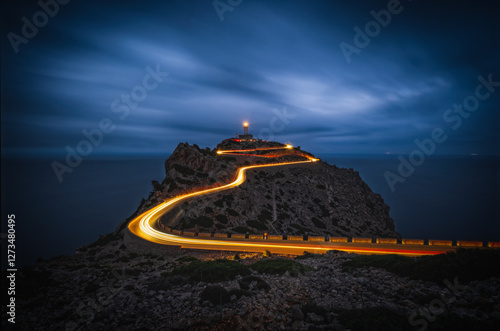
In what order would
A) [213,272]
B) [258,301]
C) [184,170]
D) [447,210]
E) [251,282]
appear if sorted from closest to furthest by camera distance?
[258,301] < [251,282] < [213,272] < [184,170] < [447,210]

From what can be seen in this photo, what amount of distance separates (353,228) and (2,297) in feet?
171

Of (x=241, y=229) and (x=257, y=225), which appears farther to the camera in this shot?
(x=257, y=225)

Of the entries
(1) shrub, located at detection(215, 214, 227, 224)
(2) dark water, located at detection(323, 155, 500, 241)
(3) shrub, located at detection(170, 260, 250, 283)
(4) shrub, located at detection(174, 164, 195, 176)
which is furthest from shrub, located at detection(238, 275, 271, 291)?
(2) dark water, located at detection(323, 155, 500, 241)

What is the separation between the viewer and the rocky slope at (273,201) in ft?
116

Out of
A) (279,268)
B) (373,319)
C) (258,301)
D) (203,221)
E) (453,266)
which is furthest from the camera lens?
(203,221)

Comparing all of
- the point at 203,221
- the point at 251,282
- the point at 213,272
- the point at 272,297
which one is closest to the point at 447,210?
the point at 203,221

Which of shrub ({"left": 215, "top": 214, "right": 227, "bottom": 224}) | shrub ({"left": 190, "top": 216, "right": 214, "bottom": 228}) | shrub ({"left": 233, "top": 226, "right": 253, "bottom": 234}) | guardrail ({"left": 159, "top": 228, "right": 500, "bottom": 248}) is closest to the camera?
guardrail ({"left": 159, "top": 228, "right": 500, "bottom": 248})

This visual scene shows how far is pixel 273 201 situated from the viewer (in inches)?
1871

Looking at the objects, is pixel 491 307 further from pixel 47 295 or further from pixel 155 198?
pixel 155 198

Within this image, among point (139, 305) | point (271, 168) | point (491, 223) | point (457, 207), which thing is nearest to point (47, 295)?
point (139, 305)

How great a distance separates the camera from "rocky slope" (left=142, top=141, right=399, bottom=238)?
Result: 35438mm

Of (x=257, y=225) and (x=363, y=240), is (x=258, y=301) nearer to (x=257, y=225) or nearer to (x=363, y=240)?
(x=363, y=240)

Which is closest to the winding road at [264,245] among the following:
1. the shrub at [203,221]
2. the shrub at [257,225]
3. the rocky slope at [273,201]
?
the rocky slope at [273,201]

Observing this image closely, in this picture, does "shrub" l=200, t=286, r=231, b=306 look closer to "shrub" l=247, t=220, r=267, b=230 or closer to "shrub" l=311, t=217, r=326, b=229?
"shrub" l=247, t=220, r=267, b=230
